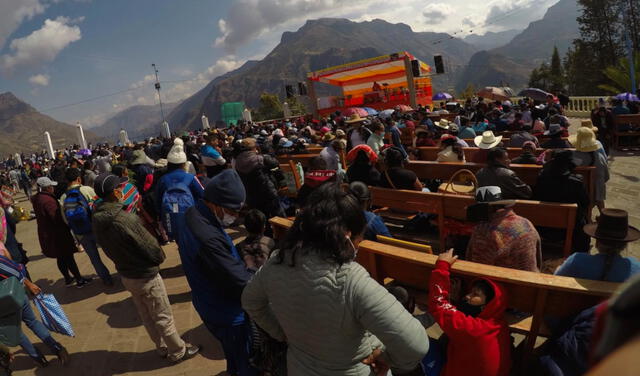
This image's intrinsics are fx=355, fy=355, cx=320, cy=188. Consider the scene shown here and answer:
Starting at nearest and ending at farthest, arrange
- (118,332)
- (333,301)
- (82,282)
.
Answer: (333,301), (118,332), (82,282)

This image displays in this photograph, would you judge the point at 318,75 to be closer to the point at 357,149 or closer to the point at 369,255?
the point at 357,149

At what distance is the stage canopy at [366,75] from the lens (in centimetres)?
2769

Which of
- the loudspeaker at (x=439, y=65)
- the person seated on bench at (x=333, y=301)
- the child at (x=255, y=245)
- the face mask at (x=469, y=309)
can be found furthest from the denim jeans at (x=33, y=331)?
the loudspeaker at (x=439, y=65)

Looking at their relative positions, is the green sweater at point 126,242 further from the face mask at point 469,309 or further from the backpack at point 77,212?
the face mask at point 469,309

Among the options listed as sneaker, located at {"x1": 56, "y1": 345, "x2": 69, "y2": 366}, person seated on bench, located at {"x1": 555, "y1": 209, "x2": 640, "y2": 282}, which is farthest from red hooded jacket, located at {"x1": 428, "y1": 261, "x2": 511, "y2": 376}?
sneaker, located at {"x1": 56, "y1": 345, "x2": 69, "y2": 366}

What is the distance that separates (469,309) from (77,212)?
492cm

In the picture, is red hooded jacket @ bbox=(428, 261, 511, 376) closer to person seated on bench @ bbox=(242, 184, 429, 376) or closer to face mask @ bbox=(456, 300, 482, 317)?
face mask @ bbox=(456, 300, 482, 317)

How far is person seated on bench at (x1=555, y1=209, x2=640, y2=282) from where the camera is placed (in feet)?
6.74

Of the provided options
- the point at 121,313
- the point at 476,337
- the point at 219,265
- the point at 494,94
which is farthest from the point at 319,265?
the point at 494,94

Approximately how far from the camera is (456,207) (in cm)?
411

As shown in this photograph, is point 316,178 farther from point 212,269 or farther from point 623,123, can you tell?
point 623,123

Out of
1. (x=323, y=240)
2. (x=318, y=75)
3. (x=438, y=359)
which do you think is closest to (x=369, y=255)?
(x=438, y=359)

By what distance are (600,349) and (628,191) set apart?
776 cm

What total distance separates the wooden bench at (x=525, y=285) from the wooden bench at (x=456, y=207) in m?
1.52
